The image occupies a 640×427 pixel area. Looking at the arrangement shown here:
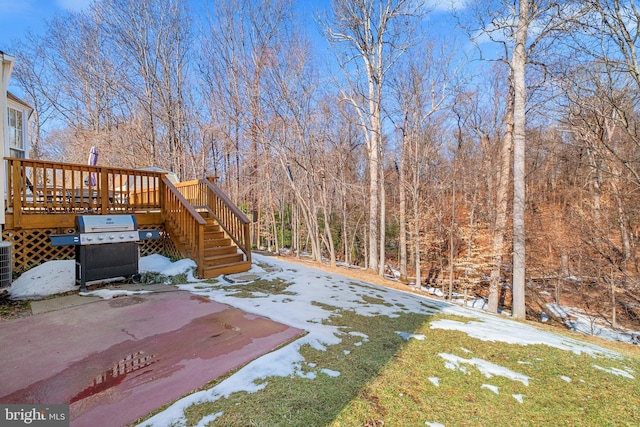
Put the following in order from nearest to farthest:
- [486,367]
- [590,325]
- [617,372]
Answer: [486,367], [617,372], [590,325]

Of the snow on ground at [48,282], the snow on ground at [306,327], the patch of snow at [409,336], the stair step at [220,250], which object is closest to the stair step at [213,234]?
the stair step at [220,250]

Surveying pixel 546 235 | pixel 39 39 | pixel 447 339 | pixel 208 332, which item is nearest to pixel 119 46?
pixel 39 39

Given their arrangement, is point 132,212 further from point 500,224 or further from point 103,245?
point 500,224

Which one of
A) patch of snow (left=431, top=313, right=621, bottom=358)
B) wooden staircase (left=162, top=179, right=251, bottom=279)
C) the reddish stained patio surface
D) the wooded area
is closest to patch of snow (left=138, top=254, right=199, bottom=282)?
wooden staircase (left=162, top=179, right=251, bottom=279)

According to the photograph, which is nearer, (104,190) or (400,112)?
(104,190)

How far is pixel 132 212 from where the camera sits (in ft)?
18.8

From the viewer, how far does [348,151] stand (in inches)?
619

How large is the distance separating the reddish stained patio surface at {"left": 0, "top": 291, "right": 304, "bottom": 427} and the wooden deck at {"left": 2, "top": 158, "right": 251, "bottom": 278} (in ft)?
6.15

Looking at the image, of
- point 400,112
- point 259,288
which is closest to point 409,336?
point 259,288

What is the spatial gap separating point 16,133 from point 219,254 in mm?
7335

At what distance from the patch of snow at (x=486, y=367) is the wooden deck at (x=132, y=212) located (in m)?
4.15

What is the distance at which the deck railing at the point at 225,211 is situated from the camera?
6215 millimetres

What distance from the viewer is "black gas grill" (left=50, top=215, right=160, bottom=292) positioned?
420 centimetres

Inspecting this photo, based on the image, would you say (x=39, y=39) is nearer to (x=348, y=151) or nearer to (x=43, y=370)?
(x=348, y=151)
